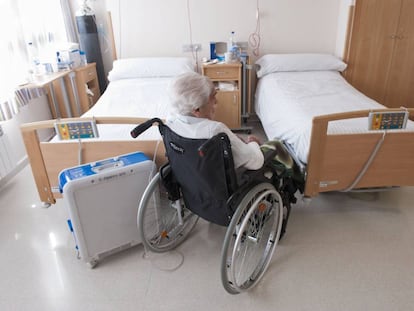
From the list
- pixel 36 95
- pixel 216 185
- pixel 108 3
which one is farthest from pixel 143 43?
pixel 216 185

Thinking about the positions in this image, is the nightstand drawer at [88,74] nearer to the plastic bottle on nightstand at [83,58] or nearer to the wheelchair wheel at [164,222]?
the plastic bottle on nightstand at [83,58]

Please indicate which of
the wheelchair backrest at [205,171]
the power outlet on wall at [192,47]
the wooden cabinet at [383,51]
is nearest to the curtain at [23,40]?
the power outlet on wall at [192,47]

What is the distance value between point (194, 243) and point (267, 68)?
89.1 inches

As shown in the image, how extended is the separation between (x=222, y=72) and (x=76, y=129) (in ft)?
6.87

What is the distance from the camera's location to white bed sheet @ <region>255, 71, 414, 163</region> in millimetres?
2039

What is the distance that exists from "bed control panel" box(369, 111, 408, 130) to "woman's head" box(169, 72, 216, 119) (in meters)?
0.88

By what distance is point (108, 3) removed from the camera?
11.6 ft

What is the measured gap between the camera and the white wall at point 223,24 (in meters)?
3.56

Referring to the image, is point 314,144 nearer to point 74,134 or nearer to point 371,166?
point 371,166

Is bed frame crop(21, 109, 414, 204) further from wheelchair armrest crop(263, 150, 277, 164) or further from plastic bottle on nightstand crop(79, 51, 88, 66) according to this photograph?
plastic bottle on nightstand crop(79, 51, 88, 66)

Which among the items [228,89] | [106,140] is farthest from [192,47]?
[106,140]

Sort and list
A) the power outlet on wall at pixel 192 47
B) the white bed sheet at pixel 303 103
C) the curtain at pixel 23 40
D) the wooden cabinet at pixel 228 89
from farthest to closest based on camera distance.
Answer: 1. the power outlet on wall at pixel 192 47
2. the wooden cabinet at pixel 228 89
3. the curtain at pixel 23 40
4. the white bed sheet at pixel 303 103

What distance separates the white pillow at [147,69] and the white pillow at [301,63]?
894 millimetres

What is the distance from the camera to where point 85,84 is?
3.35 metres
